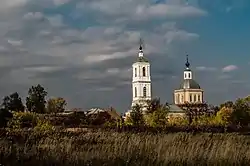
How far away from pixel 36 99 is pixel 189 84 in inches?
3778

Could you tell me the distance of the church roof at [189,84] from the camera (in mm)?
174250

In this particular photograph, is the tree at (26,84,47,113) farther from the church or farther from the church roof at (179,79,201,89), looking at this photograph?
the church roof at (179,79,201,89)

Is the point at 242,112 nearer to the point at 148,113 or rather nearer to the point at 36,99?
the point at 148,113

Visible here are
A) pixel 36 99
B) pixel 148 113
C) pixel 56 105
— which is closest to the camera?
pixel 148 113

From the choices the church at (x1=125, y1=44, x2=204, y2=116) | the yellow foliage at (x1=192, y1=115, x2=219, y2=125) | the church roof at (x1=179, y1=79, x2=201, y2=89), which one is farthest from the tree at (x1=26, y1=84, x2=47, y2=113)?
the church roof at (x1=179, y1=79, x2=201, y2=89)

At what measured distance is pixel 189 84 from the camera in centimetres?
17550

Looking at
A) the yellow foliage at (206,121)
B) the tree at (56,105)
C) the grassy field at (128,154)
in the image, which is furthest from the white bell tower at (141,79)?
the grassy field at (128,154)

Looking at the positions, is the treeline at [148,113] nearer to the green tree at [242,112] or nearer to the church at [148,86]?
the green tree at [242,112]

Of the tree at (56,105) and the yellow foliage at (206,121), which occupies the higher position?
the tree at (56,105)

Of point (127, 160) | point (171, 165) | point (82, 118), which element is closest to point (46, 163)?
point (127, 160)

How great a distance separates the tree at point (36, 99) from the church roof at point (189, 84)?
91116mm

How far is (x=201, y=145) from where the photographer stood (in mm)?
13188

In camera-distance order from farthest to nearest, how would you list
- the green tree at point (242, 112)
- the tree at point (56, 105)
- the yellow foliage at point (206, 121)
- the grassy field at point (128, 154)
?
the tree at point (56, 105), the green tree at point (242, 112), the yellow foliage at point (206, 121), the grassy field at point (128, 154)

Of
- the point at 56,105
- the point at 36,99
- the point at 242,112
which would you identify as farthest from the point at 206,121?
the point at 56,105
